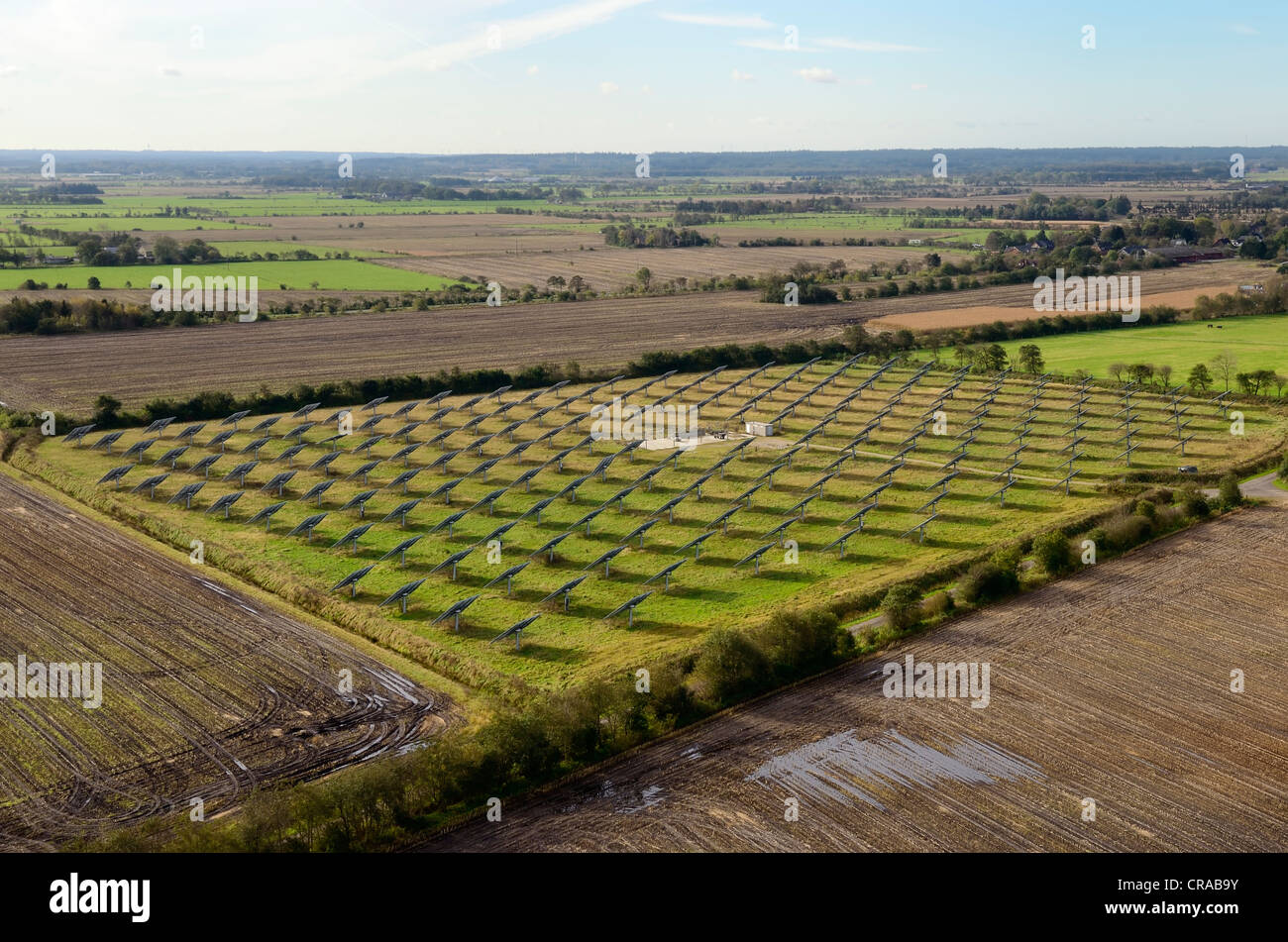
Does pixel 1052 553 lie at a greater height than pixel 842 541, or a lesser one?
lesser

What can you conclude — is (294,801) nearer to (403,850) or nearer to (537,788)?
(403,850)

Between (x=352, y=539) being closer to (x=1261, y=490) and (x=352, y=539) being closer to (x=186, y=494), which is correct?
→ (x=186, y=494)

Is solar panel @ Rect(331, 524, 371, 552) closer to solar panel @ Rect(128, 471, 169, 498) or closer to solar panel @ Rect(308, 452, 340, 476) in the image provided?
solar panel @ Rect(308, 452, 340, 476)

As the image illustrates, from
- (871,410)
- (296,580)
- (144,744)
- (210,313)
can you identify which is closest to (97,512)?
(296,580)

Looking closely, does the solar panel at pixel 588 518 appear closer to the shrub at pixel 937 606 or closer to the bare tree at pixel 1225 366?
the shrub at pixel 937 606

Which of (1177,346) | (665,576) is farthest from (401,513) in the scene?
(1177,346)

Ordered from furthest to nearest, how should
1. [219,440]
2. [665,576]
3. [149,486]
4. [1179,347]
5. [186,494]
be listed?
[1179,347], [219,440], [149,486], [186,494], [665,576]
